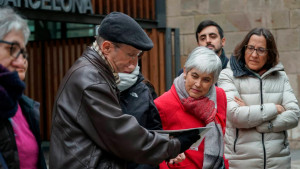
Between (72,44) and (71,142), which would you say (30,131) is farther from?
(72,44)

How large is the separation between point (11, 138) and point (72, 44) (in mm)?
8323

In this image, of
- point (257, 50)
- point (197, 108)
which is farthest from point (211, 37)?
point (197, 108)

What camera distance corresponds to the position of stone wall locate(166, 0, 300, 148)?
391 inches

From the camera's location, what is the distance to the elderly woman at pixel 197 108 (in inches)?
144

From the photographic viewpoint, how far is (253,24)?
10.2 metres

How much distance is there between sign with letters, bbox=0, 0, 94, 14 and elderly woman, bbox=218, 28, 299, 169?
4.10m

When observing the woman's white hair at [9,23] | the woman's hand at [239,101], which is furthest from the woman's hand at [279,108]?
the woman's white hair at [9,23]

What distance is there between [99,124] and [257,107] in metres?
2.29

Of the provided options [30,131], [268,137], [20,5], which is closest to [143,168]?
[30,131]

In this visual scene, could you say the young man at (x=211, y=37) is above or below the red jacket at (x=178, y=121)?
above

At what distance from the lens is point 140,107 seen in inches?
133

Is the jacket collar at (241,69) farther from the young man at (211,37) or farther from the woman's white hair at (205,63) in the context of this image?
the woman's white hair at (205,63)

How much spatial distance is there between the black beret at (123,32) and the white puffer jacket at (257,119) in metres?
1.91

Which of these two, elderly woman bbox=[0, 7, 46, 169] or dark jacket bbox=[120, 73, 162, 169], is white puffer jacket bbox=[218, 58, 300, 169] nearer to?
dark jacket bbox=[120, 73, 162, 169]
